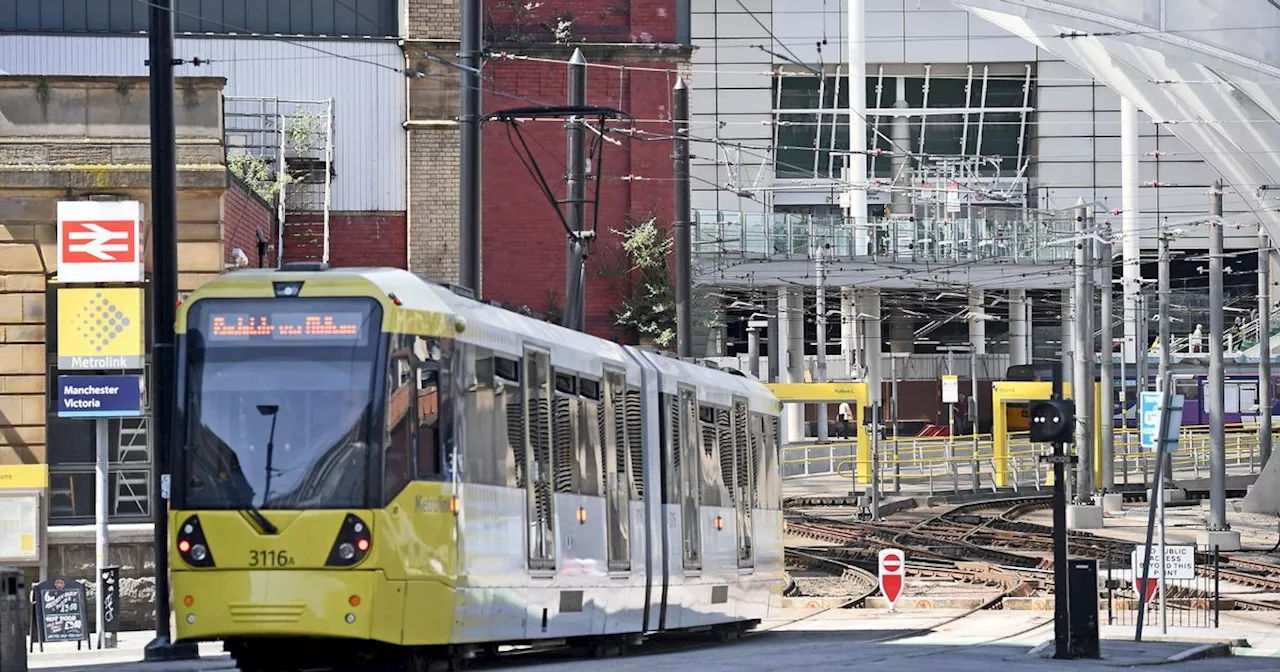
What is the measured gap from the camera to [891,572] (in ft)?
82.8

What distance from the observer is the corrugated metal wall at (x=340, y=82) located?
42625 mm

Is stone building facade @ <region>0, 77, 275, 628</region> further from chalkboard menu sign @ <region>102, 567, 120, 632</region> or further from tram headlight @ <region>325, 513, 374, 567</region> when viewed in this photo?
tram headlight @ <region>325, 513, 374, 567</region>

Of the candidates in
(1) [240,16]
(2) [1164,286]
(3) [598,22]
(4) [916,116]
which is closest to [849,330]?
(4) [916,116]

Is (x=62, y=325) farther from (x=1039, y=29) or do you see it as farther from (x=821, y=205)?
(x=821, y=205)

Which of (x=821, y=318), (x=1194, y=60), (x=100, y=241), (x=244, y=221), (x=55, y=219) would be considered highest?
(x=1194, y=60)

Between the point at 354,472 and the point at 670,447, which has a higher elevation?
the point at 354,472

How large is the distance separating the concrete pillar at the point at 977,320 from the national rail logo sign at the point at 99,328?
48.4 meters

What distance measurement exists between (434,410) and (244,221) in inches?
570

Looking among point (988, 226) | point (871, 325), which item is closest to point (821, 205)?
point (871, 325)

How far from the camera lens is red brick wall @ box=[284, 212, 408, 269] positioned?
42.7m

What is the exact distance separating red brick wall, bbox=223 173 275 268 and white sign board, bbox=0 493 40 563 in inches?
142

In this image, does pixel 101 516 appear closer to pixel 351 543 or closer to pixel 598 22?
pixel 351 543

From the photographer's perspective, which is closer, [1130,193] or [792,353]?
[792,353]

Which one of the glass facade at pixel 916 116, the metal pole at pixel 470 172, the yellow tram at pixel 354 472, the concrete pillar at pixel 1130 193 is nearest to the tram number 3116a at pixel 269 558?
the yellow tram at pixel 354 472
